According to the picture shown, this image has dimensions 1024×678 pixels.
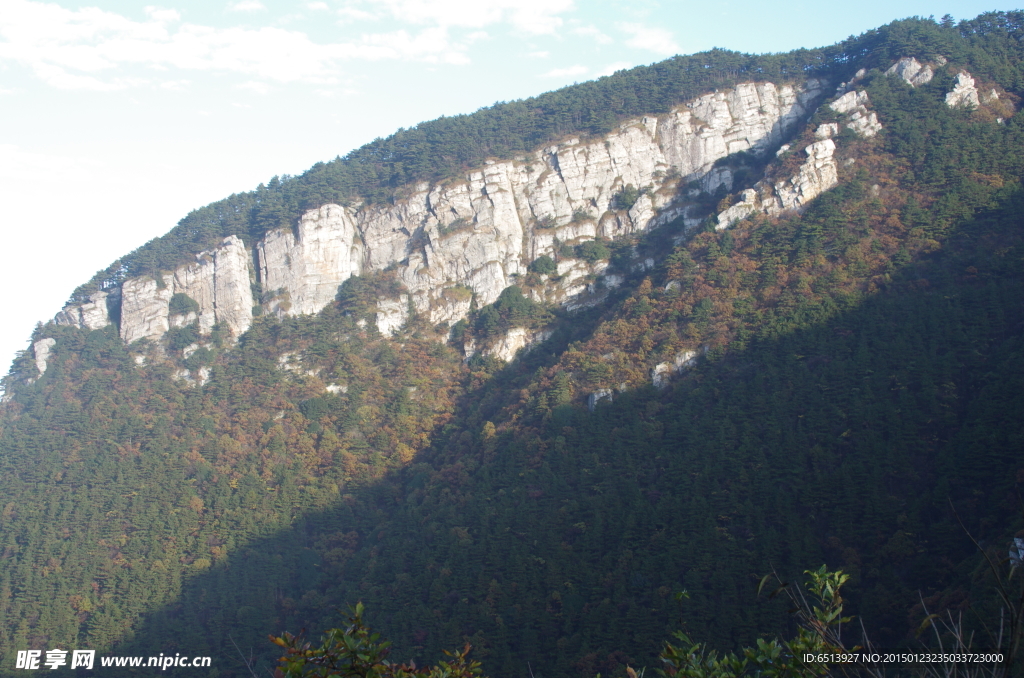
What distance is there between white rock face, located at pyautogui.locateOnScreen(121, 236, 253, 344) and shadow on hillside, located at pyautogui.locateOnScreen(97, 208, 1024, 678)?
29.6m

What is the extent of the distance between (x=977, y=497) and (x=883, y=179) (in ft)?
112

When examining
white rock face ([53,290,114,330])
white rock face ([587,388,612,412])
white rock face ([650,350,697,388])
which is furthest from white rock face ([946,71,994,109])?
white rock face ([53,290,114,330])

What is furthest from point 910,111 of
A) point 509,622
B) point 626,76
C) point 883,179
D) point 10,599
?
point 10,599

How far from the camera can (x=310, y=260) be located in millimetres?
77750

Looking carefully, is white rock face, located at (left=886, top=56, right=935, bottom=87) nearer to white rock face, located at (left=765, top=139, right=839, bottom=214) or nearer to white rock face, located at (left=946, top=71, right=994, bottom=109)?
white rock face, located at (left=946, top=71, right=994, bottom=109)

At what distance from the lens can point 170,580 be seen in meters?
49.8

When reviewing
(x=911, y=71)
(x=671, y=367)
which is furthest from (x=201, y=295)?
(x=911, y=71)

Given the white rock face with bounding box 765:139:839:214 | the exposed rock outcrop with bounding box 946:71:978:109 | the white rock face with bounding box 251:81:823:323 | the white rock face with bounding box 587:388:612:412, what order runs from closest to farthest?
the white rock face with bounding box 587:388:612:412
the white rock face with bounding box 765:139:839:214
the exposed rock outcrop with bounding box 946:71:978:109
the white rock face with bounding box 251:81:823:323

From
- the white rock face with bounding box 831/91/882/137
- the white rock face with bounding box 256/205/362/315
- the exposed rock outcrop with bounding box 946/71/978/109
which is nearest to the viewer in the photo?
the exposed rock outcrop with bounding box 946/71/978/109

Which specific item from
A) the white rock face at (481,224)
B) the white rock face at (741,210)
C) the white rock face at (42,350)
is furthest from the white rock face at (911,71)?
the white rock face at (42,350)

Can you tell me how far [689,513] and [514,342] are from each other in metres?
30.8

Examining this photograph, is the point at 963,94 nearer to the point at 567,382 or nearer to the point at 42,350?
the point at 567,382

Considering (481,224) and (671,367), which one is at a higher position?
(481,224)

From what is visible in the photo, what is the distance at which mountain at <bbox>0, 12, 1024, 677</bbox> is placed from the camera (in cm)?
3697
